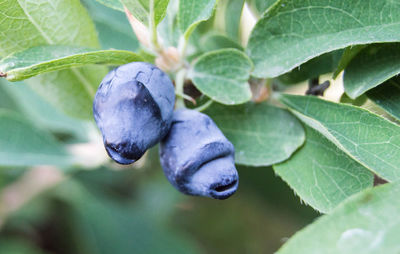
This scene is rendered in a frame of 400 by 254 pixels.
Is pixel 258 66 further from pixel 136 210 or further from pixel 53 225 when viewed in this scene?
pixel 53 225

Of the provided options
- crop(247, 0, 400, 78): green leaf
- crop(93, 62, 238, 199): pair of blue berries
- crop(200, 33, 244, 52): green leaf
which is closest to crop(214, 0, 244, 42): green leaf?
crop(200, 33, 244, 52): green leaf

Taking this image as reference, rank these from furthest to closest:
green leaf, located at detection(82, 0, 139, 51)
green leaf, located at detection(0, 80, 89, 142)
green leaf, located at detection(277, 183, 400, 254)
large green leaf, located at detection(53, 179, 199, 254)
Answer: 1. large green leaf, located at detection(53, 179, 199, 254)
2. green leaf, located at detection(0, 80, 89, 142)
3. green leaf, located at detection(82, 0, 139, 51)
4. green leaf, located at detection(277, 183, 400, 254)

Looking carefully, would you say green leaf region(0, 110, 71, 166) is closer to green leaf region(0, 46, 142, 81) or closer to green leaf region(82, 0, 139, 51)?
green leaf region(82, 0, 139, 51)

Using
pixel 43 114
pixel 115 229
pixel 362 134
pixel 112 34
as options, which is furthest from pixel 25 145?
pixel 362 134

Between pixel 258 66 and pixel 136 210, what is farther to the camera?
pixel 136 210

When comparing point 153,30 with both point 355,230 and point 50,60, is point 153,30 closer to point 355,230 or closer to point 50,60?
point 50,60

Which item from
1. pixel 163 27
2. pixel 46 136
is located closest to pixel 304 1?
pixel 163 27
